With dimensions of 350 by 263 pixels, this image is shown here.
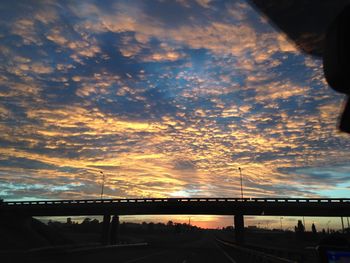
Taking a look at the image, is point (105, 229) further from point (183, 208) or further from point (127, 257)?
point (127, 257)

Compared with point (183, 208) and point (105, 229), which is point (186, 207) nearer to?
point (183, 208)

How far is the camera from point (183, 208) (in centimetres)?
7619

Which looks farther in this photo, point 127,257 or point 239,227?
point 239,227

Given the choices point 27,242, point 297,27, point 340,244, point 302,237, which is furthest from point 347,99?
point 302,237

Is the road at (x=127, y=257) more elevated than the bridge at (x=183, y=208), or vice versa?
the bridge at (x=183, y=208)

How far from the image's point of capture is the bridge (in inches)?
2776

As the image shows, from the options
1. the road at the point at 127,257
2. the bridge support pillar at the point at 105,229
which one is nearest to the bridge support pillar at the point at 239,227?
the bridge support pillar at the point at 105,229

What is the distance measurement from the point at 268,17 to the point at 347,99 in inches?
32.6

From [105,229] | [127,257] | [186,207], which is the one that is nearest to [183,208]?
[186,207]

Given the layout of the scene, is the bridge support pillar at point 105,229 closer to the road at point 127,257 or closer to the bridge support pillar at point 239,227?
the bridge support pillar at point 239,227

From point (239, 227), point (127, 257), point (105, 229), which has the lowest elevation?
point (127, 257)

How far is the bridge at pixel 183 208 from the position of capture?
7051cm

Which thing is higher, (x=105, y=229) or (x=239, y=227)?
(x=239, y=227)

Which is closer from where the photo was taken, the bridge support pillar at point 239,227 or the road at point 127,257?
the road at point 127,257
